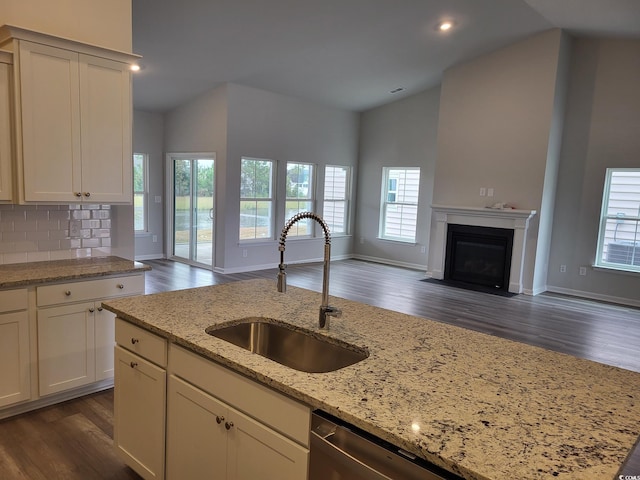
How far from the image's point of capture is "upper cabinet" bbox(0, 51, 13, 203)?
2.69 meters

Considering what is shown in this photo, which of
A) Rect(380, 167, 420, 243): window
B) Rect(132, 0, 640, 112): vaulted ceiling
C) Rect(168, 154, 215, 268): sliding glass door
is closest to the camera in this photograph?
Rect(132, 0, 640, 112): vaulted ceiling

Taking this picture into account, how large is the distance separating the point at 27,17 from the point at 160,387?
8.34ft

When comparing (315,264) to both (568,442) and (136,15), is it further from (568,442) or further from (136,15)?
(568,442)

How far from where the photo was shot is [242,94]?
721cm

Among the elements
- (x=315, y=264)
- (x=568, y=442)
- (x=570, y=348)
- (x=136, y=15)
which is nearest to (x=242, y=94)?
(x=136, y=15)

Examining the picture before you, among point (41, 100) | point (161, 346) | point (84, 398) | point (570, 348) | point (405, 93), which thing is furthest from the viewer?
point (405, 93)

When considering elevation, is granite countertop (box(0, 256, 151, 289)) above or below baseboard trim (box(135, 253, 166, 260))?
above

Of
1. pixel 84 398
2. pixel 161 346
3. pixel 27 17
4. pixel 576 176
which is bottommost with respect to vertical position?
pixel 84 398

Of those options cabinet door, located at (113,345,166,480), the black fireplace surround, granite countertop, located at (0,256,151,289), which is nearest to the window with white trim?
the black fireplace surround

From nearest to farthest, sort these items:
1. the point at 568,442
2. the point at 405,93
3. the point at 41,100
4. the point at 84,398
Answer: the point at 568,442, the point at 41,100, the point at 84,398, the point at 405,93

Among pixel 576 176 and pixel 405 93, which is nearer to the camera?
pixel 576 176

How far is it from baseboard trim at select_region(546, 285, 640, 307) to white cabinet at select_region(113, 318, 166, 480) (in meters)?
6.60

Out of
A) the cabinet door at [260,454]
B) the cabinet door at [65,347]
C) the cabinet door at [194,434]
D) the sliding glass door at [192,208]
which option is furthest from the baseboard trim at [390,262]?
the cabinet door at [260,454]

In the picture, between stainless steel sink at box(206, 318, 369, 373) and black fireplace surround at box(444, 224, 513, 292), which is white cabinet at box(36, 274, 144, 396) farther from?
black fireplace surround at box(444, 224, 513, 292)
